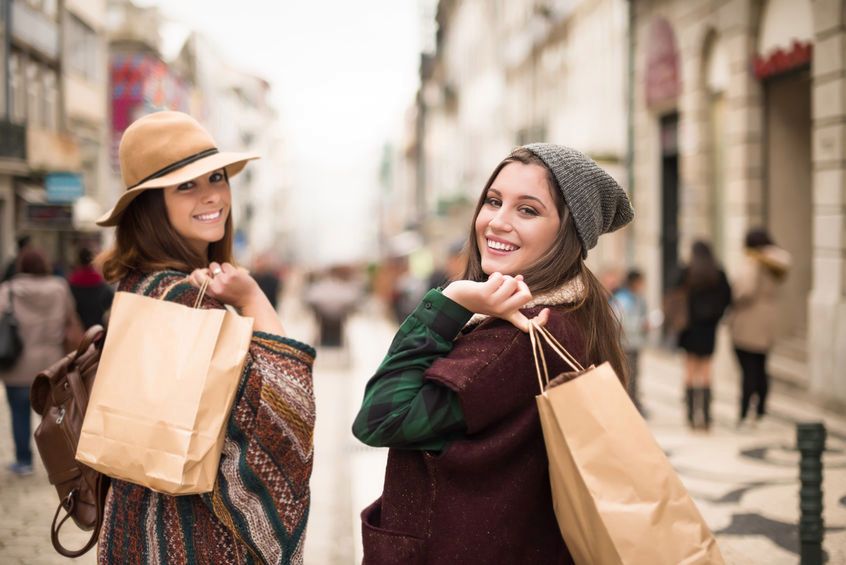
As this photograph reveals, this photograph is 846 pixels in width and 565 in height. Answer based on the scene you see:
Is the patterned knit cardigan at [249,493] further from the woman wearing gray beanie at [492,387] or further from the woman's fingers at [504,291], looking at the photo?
the woman's fingers at [504,291]

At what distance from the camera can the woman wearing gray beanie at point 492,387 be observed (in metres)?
2.12

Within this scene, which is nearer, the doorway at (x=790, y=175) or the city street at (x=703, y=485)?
the city street at (x=703, y=485)

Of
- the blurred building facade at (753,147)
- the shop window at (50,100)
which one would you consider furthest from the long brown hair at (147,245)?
the shop window at (50,100)

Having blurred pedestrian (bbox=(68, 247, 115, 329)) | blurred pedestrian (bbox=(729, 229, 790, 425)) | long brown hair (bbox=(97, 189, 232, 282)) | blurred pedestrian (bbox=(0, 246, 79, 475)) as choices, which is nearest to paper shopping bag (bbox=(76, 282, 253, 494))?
long brown hair (bbox=(97, 189, 232, 282))

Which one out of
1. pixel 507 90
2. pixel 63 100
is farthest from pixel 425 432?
pixel 507 90

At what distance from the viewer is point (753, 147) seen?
13.5m

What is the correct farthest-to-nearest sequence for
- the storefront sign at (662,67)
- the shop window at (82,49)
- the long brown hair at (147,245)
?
the shop window at (82,49), the storefront sign at (662,67), the long brown hair at (147,245)

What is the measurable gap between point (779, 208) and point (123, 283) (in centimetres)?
1207

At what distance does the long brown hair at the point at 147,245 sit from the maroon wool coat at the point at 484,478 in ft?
3.20

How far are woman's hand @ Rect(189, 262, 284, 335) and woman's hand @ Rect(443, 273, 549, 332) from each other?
2.26 ft

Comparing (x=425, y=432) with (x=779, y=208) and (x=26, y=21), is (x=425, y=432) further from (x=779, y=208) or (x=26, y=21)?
(x=26, y=21)

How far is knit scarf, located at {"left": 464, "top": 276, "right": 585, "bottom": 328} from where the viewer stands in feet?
7.38

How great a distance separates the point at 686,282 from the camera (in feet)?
32.4

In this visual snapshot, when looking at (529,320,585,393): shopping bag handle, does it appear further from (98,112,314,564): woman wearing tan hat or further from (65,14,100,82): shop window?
(65,14,100,82): shop window
